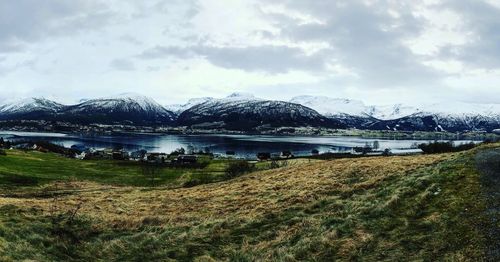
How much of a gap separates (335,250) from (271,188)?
55.4 feet

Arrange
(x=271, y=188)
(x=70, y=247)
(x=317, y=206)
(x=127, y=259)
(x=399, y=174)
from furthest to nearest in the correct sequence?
1. (x=271, y=188)
2. (x=399, y=174)
3. (x=317, y=206)
4. (x=70, y=247)
5. (x=127, y=259)

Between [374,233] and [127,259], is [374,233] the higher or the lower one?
the higher one

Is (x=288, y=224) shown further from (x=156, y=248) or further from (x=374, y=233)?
(x=156, y=248)

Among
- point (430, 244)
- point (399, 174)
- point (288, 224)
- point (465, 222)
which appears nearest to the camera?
point (430, 244)

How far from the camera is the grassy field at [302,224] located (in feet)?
63.1

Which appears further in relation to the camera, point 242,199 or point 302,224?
point 242,199

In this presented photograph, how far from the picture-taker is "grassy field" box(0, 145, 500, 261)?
19.2 metres

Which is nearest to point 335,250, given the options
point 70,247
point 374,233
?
point 374,233

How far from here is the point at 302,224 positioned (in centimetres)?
2411

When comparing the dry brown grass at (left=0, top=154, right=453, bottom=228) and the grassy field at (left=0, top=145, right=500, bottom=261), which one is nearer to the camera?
the grassy field at (left=0, top=145, right=500, bottom=261)

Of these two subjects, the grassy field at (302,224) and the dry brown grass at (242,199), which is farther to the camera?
the dry brown grass at (242,199)

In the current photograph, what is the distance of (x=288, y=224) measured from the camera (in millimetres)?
24703

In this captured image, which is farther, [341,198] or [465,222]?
[341,198]

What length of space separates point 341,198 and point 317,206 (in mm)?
2153
